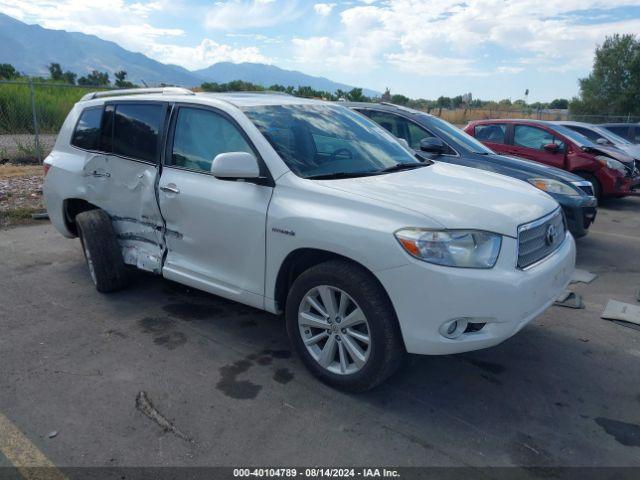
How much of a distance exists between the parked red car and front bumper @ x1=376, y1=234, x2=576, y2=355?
23.2 feet

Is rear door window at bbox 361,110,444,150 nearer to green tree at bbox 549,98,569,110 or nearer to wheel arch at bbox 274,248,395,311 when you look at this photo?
wheel arch at bbox 274,248,395,311

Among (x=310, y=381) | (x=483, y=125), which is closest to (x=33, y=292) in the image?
(x=310, y=381)

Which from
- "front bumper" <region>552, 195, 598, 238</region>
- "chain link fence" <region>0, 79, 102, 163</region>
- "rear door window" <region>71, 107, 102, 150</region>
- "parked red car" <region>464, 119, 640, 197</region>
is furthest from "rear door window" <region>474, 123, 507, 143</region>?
"chain link fence" <region>0, 79, 102, 163</region>

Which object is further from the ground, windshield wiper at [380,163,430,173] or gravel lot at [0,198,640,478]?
windshield wiper at [380,163,430,173]

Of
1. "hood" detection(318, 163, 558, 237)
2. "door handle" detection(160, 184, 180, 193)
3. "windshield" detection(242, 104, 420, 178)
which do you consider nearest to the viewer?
"hood" detection(318, 163, 558, 237)

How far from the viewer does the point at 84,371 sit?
3379 mm

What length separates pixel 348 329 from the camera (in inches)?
120

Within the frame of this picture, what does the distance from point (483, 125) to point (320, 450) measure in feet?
27.8

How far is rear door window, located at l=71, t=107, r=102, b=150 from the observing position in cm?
473

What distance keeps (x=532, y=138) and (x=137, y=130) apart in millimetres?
7605

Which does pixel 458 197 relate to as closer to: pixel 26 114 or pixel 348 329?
pixel 348 329

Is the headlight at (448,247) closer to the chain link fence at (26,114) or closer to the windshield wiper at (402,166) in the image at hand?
the windshield wiper at (402,166)

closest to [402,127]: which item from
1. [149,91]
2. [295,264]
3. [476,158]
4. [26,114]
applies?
[476,158]

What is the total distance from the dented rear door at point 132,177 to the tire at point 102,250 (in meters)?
0.09
